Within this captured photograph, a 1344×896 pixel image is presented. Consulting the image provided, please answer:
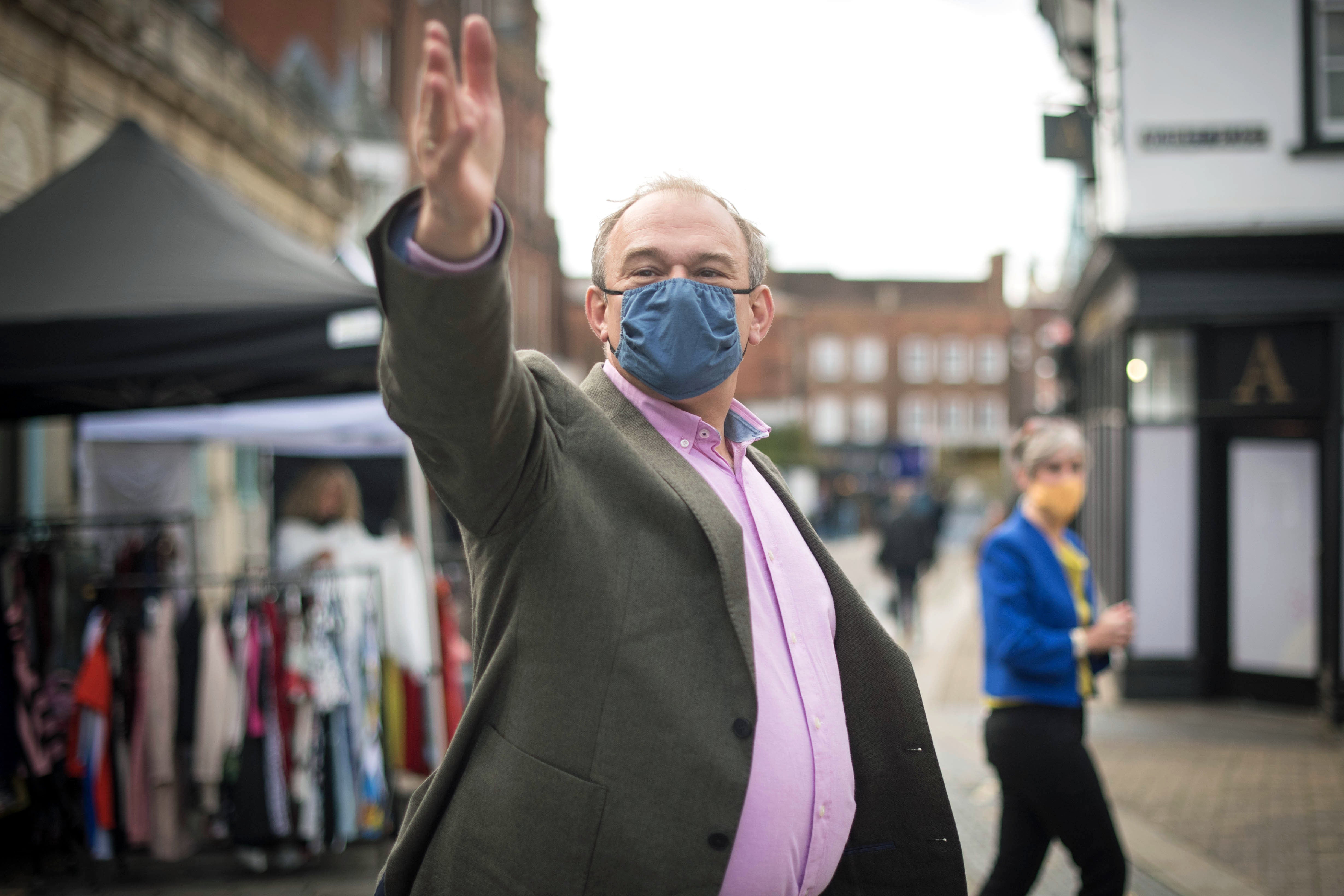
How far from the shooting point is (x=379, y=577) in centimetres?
544

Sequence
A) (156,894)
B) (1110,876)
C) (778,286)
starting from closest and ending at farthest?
(1110,876)
(156,894)
(778,286)

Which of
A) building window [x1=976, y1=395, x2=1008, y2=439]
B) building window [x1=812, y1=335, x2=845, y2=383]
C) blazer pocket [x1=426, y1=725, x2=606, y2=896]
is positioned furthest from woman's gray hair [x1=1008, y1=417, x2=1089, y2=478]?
building window [x1=812, y1=335, x2=845, y2=383]

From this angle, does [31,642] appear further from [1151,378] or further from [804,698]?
[1151,378]

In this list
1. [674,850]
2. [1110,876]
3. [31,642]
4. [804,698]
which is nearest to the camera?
[674,850]

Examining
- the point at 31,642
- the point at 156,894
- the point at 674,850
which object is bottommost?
the point at 156,894

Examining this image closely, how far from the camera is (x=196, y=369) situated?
4.52 metres

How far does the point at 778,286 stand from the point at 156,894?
208 feet

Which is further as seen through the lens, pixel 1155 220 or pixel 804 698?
Result: pixel 1155 220

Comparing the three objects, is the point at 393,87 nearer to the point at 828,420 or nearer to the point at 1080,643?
the point at 1080,643

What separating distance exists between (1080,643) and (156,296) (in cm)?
380

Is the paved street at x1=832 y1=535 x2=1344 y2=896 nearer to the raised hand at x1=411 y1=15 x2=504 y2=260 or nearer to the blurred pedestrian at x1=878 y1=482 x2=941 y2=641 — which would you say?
the blurred pedestrian at x1=878 y1=482 x2=941 y2=641

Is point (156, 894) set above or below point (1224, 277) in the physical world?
below

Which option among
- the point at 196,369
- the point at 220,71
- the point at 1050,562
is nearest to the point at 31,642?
the point at 196,369

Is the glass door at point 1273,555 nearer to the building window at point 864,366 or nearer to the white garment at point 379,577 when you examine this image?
the white garment at point 379,577
